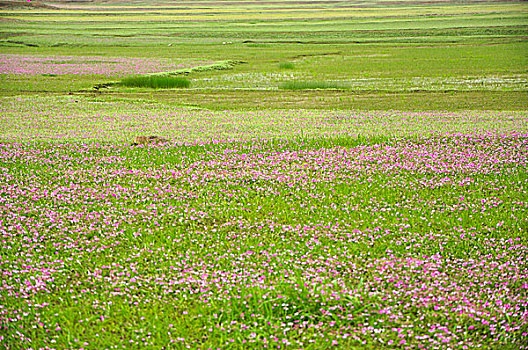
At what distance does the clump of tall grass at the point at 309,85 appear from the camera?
3997cm

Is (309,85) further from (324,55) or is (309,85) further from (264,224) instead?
(264,224)

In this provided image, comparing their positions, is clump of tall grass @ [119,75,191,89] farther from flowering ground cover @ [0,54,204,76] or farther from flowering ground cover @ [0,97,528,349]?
flowering ground cover @ [0,97,528,349]

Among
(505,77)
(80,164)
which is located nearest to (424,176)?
(80,164)

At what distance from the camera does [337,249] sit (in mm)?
10383

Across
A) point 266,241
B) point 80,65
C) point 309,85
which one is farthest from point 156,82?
point 266,241

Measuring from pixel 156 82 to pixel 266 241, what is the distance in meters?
32.5

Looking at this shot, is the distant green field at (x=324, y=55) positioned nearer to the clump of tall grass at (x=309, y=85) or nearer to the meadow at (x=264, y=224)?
the clump of tall grass at (x=309, y=85)

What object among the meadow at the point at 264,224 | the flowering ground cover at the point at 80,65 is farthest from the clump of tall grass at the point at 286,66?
the meadow at the point at 264,224

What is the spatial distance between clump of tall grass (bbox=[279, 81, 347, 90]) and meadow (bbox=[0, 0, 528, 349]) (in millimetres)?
7641

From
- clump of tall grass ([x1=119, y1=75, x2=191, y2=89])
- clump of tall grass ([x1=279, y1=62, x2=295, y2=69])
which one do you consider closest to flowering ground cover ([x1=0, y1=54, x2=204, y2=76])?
clump of tall grass ([x1=119, y1=75, x2=191, y2=89])

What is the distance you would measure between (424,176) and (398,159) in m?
1.84

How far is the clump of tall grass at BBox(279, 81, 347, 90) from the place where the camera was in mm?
39969

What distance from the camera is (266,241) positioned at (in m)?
11.0

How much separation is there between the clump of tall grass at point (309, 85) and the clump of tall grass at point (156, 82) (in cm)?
773
